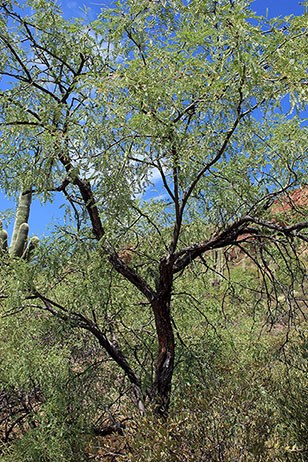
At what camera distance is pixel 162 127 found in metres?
2.87

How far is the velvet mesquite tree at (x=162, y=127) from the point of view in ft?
9.18

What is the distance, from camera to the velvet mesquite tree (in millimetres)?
2799

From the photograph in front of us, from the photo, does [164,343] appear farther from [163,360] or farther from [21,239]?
[21,239]

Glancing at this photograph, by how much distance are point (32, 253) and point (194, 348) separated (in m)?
1.86

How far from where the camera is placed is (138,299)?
5113 mm

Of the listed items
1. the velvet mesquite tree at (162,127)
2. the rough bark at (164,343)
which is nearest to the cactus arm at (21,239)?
the velvet mesquite tree at (162,127)

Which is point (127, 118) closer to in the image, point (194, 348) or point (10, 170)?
point (10, 170)

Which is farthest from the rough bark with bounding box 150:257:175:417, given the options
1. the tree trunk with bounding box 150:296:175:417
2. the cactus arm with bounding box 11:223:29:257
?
the cactus arm with bounding box 11:223:29:257

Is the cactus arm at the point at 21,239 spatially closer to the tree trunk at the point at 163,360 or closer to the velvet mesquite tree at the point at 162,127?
the velvet mesquite tree at the point at 162,127

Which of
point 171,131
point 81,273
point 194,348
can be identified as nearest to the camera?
point 171,131

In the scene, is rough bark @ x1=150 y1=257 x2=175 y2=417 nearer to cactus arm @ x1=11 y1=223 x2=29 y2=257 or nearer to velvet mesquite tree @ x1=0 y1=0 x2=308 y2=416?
velvet mesquite tree @ x1=0 y1=0 x2=308 y2=416

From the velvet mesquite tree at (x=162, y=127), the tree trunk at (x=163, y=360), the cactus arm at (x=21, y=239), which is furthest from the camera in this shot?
the cactus arm at (x=21, y=239)

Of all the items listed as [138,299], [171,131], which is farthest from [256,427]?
[138,299]

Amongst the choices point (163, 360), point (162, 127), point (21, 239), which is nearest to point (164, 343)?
point (163, 360)
